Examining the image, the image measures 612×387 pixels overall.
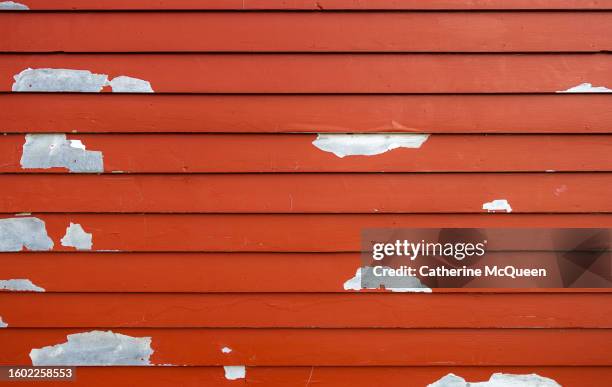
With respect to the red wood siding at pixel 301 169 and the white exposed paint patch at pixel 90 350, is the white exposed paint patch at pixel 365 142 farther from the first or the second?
the white exposed paint patch at pixel 90 350

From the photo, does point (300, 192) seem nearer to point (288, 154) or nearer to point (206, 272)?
point (288, 154)

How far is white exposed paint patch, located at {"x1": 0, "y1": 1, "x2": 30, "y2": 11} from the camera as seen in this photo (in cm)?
172

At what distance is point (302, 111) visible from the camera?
68.0 inches

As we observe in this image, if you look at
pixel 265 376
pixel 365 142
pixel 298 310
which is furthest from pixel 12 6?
pixel 265 376

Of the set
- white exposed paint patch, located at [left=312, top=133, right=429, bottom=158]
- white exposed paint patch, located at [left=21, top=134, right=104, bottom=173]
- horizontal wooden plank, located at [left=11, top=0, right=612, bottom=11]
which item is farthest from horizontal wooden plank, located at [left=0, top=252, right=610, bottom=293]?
horizontal wooden plank, located at [left=11, top=0, right=612, bottom=11]

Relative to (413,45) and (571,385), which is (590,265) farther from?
(413,45)

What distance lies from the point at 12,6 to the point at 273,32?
999 millimetres

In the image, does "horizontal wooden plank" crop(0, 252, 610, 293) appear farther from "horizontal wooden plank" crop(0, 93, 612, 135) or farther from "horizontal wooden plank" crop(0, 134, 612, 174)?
"horizontal wooden plank" crop(0, 93, 612, 135)

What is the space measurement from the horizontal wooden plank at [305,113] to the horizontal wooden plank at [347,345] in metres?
0.77

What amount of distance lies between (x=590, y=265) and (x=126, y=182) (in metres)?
1.80

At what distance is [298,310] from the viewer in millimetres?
1735

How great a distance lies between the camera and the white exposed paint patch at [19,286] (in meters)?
1.72

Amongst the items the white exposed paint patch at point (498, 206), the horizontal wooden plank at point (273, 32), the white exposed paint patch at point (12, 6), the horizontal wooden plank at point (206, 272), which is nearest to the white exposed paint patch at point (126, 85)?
the horizontal wooden plank at point (273, 32)

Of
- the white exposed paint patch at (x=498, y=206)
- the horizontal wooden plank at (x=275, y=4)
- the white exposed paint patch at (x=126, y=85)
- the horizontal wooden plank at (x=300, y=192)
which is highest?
the horizontal wooden plank at (x=275, y=4)
